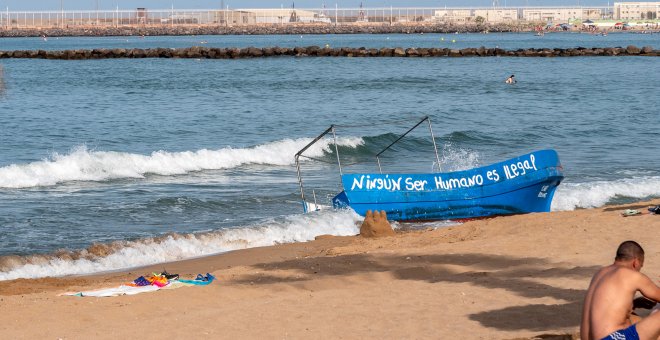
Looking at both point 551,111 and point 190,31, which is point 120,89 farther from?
point 190,31

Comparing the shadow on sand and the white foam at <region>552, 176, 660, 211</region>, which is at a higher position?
the shadow on sand

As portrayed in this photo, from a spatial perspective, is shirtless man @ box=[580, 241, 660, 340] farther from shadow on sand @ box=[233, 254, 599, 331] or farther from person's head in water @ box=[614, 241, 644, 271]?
shadow on sand @ box=[233, 254, 599, 331]

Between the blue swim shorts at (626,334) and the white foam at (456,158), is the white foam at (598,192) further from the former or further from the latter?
the blue swim shorts at (626,334)

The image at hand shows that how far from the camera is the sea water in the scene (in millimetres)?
17734

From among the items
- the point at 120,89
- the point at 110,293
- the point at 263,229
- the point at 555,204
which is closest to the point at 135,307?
the point at 110,293

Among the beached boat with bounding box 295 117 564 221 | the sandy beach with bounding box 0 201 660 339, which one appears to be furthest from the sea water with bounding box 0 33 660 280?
the sandy beach with bounding box 0 201 660 339

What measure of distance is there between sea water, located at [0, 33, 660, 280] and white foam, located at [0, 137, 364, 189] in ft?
0.20

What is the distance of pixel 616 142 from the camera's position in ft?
103

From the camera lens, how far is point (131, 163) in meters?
26.2

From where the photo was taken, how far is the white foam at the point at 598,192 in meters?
20.8

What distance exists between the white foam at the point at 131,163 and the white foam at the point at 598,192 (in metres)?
8.66

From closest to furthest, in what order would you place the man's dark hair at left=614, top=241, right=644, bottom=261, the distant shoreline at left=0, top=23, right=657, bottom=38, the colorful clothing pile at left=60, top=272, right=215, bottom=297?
the man's dark hair at left=614, top=241, right=644, bottom=261, the colorful clothing pile at left=60, top=272, right=215, bottom=297, the distant shoreline at left=0, top=23, right=657, bottom=38

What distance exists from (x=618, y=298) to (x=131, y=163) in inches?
783

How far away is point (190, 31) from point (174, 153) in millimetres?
147493
